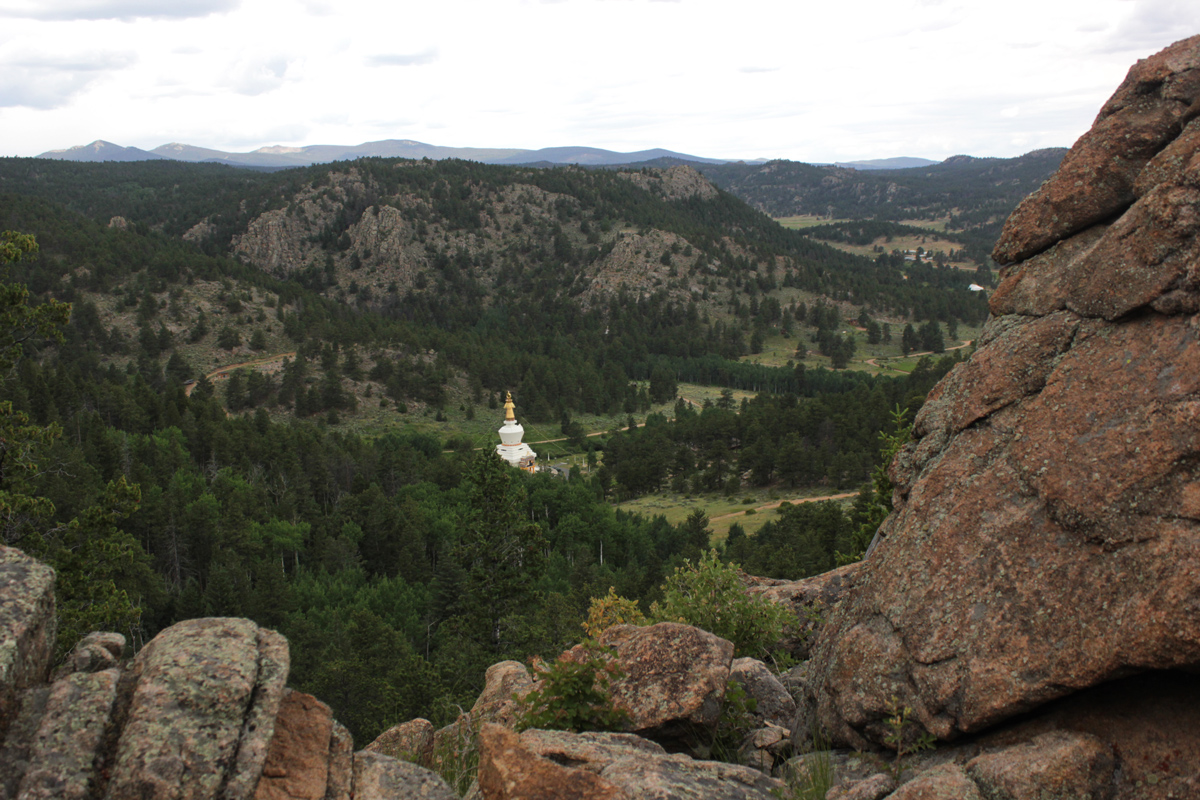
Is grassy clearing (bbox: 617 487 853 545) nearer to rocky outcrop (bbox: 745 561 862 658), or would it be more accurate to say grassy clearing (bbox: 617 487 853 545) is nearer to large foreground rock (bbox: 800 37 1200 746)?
rocky outcrop (bbox: 745 561 862 658)

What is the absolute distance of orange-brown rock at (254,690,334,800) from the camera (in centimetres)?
760

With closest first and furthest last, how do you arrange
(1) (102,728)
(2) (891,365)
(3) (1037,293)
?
(1) (102,728) < (3) (1037,293) < (2) (891,365)

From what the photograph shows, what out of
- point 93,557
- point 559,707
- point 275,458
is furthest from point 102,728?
point 275,458

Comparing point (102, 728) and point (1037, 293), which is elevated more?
point (1037, 293)

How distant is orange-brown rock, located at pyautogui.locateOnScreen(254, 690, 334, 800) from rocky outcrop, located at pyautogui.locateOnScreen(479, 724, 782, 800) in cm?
169

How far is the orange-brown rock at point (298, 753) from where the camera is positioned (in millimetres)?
7602

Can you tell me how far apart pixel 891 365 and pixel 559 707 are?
168439 millimetres

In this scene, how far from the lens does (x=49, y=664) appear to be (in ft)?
26.5

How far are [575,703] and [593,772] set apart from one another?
2.20m

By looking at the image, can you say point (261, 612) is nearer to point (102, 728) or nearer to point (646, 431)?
point (102, 728)

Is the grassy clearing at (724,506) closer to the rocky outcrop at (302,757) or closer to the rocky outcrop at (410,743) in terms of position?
the rocky outcrop at (410,743)

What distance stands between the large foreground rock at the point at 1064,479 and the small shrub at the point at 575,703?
9.42 ft

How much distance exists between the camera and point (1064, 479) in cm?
827

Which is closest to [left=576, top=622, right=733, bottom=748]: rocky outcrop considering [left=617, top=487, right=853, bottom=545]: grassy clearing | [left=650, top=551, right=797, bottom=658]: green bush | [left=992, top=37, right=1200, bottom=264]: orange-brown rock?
[left=650, top=551, right=797, bottom=658]: green bush
